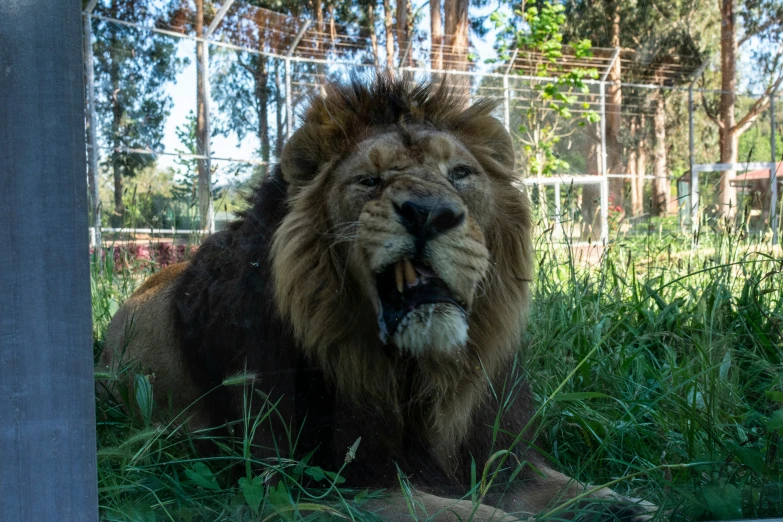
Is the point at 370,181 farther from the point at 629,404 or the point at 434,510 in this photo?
the point at 629,404

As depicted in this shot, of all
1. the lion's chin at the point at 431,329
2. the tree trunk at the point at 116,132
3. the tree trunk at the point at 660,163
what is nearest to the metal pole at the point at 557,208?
the tree trunk at the point at 660,163

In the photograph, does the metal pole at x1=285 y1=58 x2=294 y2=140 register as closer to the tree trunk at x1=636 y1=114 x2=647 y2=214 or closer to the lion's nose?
the lion's nose

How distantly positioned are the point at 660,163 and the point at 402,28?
118 centimetres

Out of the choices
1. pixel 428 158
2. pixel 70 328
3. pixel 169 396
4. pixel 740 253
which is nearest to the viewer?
pixel 70 328

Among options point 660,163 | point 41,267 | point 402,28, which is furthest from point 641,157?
point 41,267

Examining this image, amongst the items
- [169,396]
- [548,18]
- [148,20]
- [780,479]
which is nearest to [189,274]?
[169,396]

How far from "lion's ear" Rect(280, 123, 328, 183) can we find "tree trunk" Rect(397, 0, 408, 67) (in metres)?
0.39

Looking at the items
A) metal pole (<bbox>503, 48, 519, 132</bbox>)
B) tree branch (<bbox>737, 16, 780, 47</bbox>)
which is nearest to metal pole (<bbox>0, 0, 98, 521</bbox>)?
metal pole (<bbox>503, 48, 519, 132</bbox>)

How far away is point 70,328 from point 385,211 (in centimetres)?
97

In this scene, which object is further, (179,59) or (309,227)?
(179,59)

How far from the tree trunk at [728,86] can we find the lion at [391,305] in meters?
0.78

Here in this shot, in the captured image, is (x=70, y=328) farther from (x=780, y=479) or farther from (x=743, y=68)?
(x=743, y=68)

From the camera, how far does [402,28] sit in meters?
2.75

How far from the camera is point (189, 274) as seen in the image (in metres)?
3.24
